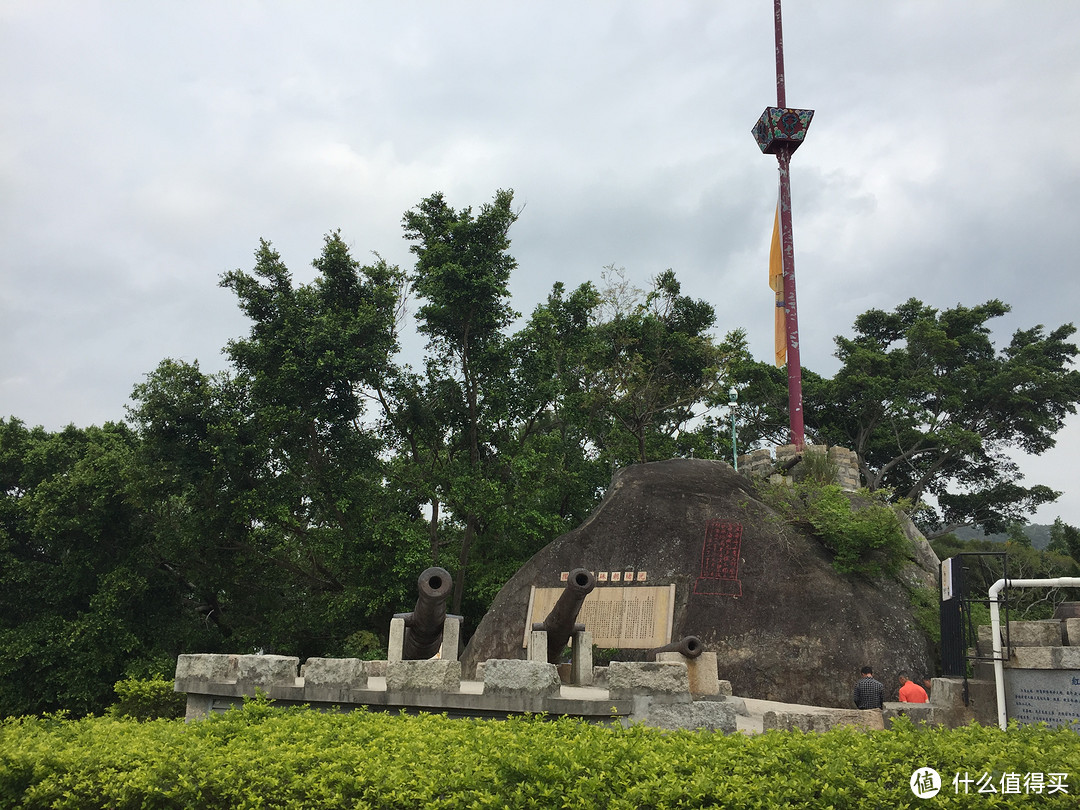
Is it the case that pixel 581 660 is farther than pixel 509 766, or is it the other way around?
pixel 581 660

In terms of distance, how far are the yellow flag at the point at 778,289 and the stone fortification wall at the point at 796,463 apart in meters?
3.80

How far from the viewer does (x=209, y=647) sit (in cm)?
1673

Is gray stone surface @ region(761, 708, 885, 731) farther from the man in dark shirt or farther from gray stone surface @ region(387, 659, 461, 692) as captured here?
gray stone surface @ region(387, 659, 461, 692)

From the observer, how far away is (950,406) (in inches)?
1001

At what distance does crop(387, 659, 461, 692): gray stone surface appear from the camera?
773 cm

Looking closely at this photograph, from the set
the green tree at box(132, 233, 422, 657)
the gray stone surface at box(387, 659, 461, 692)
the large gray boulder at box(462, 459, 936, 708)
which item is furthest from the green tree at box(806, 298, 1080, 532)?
the gray stone surface at box(387, 659, 461, 692)

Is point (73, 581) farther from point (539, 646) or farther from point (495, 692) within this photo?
point (495, 692)

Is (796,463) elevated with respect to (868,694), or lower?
elevated

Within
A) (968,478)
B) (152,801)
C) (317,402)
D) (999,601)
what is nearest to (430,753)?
(152,801)

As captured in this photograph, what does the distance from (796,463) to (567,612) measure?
1026 centimetres

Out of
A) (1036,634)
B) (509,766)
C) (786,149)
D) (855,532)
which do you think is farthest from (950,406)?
(509,766)

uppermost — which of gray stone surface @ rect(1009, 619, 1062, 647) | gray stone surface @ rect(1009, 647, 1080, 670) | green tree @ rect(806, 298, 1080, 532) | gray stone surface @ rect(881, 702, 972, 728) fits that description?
green tree @ rect(806, 298, 1080, 532)

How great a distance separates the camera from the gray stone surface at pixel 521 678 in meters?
7.47

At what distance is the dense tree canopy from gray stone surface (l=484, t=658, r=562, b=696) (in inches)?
343
